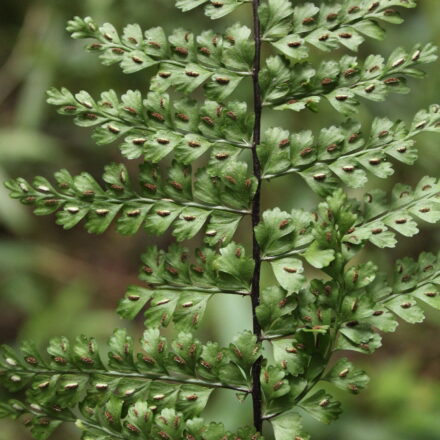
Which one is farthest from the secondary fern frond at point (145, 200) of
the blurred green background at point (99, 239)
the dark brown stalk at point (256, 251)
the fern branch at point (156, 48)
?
the blurred green background at point (99, 239)

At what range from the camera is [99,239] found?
197 inches

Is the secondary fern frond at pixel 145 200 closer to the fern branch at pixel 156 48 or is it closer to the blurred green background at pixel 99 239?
the fern branch at pixel 156 48

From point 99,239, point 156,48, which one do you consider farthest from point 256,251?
point 99,239

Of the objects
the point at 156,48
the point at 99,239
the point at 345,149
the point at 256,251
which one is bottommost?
the point at 99,239

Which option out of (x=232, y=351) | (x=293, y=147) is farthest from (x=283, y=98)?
(x=232, y=351)

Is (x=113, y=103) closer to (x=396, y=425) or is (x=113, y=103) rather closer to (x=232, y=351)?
(x=232, y=351)

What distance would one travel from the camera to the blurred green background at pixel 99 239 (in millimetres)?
3422

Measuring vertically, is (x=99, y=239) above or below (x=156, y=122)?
below

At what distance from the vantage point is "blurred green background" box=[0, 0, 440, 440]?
11.2 ft

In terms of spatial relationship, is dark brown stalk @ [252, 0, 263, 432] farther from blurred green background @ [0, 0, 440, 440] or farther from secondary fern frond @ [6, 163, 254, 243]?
blurred green background @ [0, 0, 440, 440]

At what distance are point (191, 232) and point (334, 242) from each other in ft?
1.01

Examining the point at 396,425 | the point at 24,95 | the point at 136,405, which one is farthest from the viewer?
the point at 24,95

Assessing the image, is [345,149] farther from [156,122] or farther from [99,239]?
[99,239]

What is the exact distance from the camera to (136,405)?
135cm
